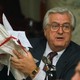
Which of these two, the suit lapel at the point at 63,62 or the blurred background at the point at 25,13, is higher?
the suit lapel at the point at 63,62

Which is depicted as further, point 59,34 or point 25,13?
point 25,13

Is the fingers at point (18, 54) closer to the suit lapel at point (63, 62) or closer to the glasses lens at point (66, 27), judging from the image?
the suit lapel at point (63, 62)

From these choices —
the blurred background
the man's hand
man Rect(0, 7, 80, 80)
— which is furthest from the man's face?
the blurred background

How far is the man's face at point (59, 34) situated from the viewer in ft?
12.3

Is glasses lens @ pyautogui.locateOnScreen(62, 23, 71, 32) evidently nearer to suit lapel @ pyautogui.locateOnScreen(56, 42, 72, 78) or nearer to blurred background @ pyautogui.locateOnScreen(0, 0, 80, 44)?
suit lapel @ pyautogui.locateOnScreen(56, 42, 72, 78)

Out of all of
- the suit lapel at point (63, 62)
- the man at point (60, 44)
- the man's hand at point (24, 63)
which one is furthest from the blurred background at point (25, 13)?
the man's hand at point (24, 63)

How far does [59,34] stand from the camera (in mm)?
3762

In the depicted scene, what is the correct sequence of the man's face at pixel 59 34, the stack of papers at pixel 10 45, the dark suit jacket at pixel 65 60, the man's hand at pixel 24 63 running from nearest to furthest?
the stack of papers at pixel 10 45, the man's hand at pixel 24 63, the dark suit jacket at pixel 65 60, the man's face at pixel 59 34

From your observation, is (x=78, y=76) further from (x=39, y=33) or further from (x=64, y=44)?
(x=39, y=33)

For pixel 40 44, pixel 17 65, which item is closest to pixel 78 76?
pixel 17 65

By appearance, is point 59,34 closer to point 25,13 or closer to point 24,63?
point 24,63

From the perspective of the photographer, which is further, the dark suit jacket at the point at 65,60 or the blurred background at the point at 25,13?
the blurred background at the point at 25,13

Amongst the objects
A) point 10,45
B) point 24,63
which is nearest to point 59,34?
point 24,63

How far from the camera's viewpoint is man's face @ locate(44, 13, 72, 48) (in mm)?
3754
